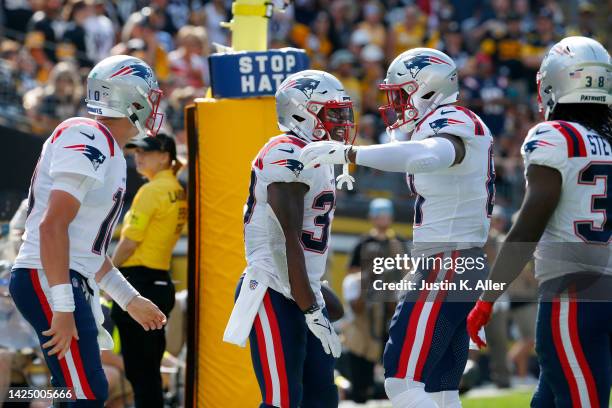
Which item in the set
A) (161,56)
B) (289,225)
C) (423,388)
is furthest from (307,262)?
(161,56)

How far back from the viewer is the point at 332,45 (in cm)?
1521

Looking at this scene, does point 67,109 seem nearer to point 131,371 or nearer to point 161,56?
point 161,56

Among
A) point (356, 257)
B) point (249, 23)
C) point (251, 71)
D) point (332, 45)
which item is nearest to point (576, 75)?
point (251, 71)

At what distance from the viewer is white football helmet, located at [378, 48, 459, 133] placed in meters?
5.34

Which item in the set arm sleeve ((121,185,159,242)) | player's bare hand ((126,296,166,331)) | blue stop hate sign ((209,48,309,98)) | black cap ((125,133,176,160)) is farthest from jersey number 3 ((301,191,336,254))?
black cap ((125,133,176,160))

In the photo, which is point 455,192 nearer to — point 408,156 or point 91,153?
point 408,156

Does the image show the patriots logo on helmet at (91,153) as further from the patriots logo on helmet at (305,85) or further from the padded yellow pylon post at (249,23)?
the padded yellow pylon post at (249,23)

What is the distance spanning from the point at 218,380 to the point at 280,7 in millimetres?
2370

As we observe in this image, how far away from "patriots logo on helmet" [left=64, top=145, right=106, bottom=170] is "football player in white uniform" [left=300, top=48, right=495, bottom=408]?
86 cm

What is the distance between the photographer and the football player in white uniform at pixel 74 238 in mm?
4637

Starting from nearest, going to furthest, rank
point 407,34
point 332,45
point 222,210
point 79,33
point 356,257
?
point 222,210
point 356,257
point 79,33
point 332,45
point 407,34

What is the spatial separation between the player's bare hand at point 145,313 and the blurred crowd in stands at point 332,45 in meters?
4.87

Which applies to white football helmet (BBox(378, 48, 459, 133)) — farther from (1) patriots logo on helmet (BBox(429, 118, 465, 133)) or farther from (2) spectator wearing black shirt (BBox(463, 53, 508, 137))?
(2) spectator wearing black shirt (BBox(463, 53, 508, 137))

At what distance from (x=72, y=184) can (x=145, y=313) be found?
89cm
